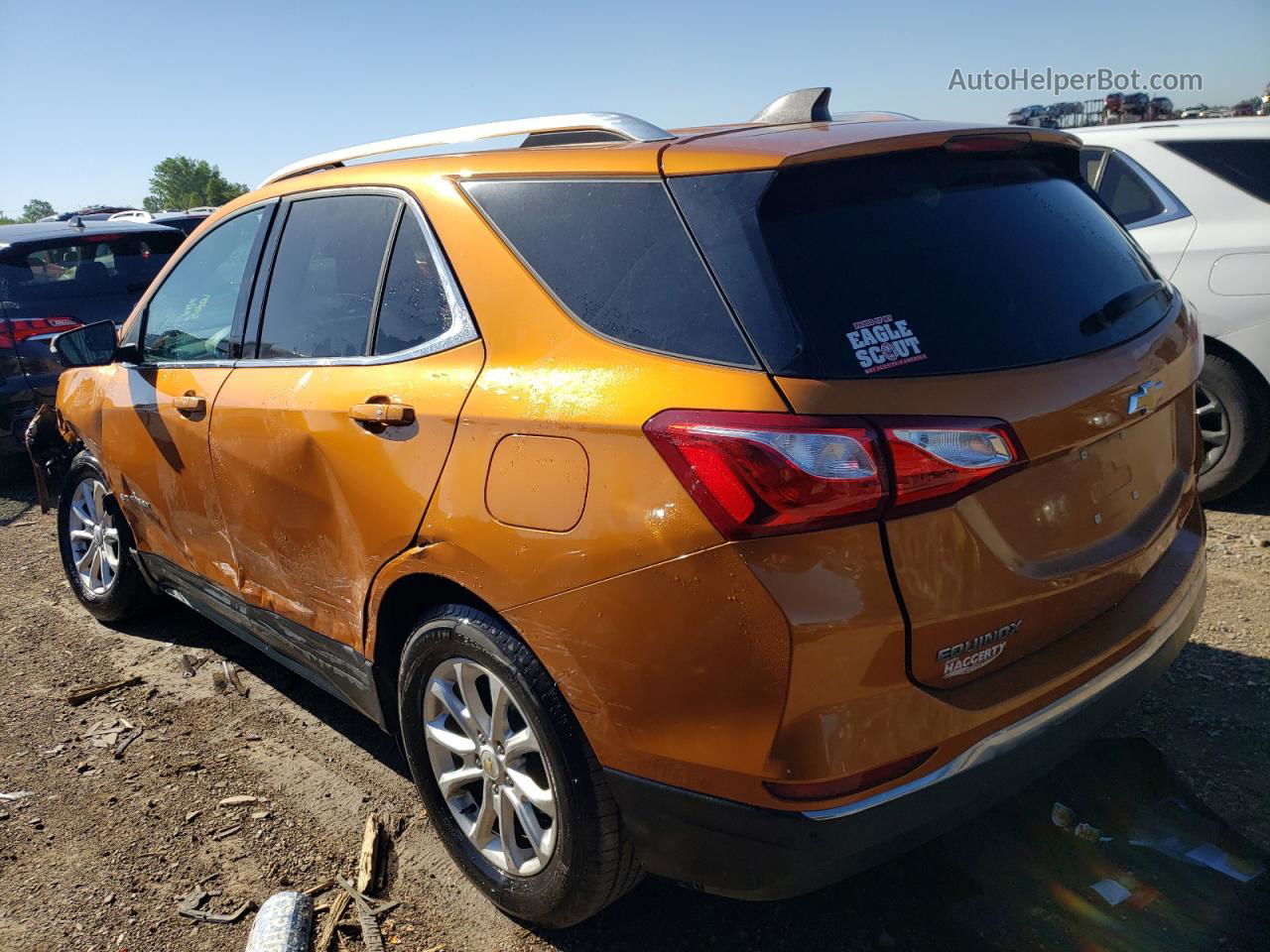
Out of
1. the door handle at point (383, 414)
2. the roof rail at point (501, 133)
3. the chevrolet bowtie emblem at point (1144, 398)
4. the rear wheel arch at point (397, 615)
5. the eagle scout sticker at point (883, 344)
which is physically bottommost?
the rear wheel arch at point (397, 615)

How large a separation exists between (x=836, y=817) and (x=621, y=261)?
1.18 m

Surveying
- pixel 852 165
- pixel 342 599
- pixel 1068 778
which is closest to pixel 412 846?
pixel 342 599

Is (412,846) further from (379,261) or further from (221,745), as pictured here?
(379,261)

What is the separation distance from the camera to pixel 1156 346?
233 centimetres

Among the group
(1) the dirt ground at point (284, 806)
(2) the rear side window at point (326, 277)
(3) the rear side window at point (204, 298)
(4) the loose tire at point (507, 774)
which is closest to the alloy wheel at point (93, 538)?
(1) the dirt ground at point (284, 806)

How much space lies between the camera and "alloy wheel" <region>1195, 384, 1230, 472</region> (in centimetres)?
471

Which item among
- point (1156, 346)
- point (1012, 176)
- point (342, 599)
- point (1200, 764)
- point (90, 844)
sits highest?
point (1012, 176)

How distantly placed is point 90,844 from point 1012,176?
3168 mm

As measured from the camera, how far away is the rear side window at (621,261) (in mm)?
1938

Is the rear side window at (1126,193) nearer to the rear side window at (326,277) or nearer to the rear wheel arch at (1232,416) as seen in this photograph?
the rear wheel arch at (1232,416)

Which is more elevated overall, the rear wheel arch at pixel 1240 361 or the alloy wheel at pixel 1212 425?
the rear wheel arch at pixel 1240 361

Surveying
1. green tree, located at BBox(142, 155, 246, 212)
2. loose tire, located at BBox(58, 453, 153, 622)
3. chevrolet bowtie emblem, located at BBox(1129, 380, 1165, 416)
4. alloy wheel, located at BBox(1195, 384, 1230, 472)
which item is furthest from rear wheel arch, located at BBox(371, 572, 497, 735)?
green tree, located at BBox(142, 155, 246, 212)

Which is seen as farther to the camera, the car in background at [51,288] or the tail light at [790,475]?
the car in background at [51,288]

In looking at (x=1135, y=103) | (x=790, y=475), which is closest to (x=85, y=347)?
(x=790, y=475)
